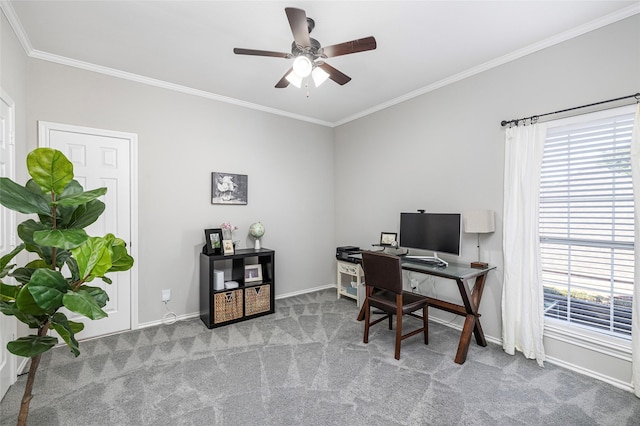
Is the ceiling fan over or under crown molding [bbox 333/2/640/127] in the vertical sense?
under

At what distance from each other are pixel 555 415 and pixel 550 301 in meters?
1.05

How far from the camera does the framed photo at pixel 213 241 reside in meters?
3.49

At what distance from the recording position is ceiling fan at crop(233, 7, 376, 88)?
1.88m

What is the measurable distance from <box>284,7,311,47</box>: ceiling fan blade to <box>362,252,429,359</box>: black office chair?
1846mm

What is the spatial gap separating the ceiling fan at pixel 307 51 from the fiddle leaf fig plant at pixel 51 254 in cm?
144

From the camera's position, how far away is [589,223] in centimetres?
242

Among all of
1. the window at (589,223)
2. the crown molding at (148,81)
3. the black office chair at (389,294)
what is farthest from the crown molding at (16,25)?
the window at (589,223)

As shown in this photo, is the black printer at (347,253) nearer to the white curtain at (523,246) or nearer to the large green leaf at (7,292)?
the white curtain at (523,246)

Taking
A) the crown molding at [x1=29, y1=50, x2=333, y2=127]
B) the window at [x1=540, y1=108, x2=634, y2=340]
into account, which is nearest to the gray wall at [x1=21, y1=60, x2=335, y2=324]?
the crown molding at [x1=29, y1=50, x2=333, y2=127]

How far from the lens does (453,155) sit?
3314 millimetres

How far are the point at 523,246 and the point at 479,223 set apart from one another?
1.34 ft

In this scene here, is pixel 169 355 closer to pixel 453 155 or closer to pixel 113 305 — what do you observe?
pixel 113 305

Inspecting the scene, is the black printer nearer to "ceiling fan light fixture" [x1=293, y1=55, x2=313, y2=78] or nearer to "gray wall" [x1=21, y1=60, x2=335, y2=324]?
"gray wall" [x1=21, y1=60, x2=335, y2=324]


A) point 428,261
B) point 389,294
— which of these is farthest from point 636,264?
point 389,294
